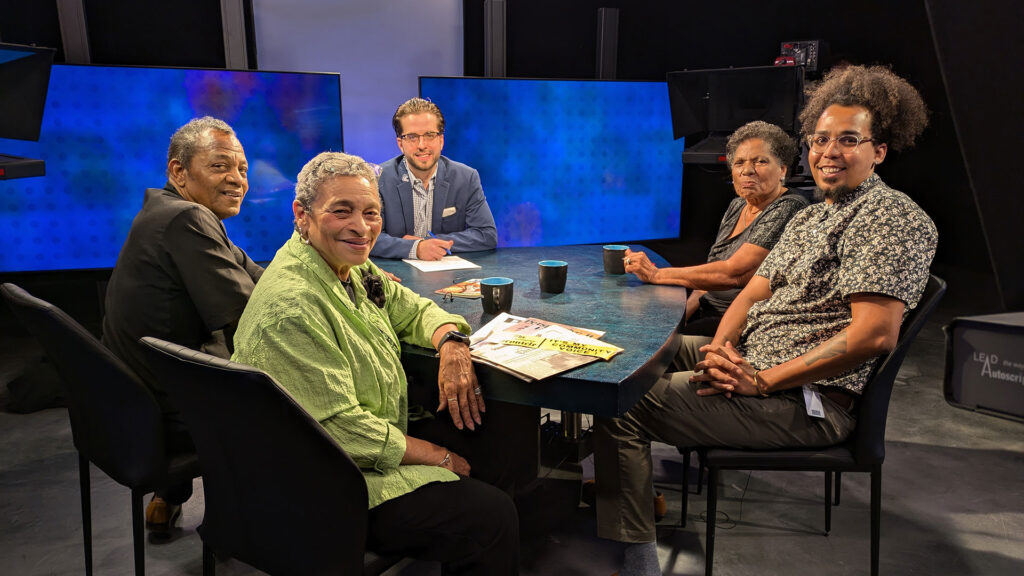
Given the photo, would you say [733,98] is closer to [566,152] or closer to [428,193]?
[566,152]

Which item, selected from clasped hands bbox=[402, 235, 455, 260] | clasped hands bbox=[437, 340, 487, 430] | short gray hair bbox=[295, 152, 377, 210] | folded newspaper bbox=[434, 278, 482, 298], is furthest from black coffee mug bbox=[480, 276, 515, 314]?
clasped hands bbox=[402, 235, 455, 260]

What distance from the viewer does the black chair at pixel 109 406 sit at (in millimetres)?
1649

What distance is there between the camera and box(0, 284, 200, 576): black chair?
1649 millimetres

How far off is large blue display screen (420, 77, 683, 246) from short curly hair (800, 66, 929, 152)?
289cm

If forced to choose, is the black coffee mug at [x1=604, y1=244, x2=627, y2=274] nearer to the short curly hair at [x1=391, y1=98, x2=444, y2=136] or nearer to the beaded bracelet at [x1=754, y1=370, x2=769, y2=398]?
the beaded bracelet at [x1=754, y1=370, x2=769, y2=398]

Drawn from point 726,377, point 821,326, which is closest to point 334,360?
point 726,377

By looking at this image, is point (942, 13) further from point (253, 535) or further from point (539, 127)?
point (539, 127)

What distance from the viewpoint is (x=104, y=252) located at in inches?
155

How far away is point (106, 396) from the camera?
1.70 m

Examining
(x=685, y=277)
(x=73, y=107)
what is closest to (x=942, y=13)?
(x=685, y=277)

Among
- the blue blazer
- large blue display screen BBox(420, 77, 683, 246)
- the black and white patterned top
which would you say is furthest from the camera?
large blue display screen BBox(420, 77, 683, 246)

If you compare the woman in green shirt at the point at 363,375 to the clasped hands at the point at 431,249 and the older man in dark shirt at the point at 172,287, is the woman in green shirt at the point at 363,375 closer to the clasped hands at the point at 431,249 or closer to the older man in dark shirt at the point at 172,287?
the older man in dark shirt at the point at 172,287

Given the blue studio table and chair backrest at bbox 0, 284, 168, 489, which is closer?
the blue studio table

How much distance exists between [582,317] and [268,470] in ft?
3.18
